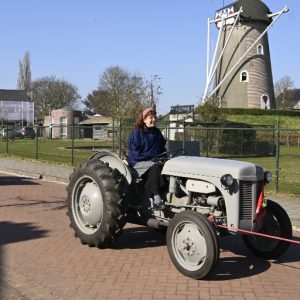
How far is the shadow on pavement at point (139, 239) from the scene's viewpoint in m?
7.60

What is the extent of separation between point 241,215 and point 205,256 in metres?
0.68

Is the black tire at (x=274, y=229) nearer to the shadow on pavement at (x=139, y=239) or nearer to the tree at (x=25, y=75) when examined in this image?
the shadow on pavement at (x=139, y=239)

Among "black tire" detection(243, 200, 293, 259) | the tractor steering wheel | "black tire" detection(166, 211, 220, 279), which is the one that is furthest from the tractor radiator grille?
the tractor steering wheel

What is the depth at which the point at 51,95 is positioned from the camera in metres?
94.9

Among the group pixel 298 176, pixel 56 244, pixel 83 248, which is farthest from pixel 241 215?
pixel 298 176

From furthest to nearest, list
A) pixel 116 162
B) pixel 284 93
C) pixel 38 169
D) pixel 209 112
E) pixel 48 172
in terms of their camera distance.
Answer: pixel 284 93
pixel 209 112
pixel 38 169
pixel 48 172
pixel 116 162

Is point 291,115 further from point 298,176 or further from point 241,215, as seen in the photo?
point 241,215

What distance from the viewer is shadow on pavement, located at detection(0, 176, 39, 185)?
51.6 ft

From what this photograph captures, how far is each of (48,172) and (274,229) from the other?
514 inches

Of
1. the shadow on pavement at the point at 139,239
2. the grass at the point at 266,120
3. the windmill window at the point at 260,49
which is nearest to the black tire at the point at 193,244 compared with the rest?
the shadow on pavement at the point at 139,239

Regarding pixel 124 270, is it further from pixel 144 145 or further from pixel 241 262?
pixel 144 145

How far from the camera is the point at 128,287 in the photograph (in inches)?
223

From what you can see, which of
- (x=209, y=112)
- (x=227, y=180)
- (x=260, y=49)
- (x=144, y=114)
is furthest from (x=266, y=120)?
(x=227, y=180)

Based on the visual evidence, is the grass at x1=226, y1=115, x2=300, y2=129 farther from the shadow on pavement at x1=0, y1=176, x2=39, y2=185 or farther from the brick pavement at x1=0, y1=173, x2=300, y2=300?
the brick pavement at x1=0, y1=173, x2=300, y2=300
